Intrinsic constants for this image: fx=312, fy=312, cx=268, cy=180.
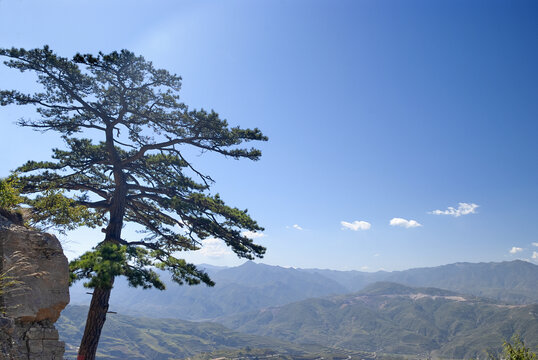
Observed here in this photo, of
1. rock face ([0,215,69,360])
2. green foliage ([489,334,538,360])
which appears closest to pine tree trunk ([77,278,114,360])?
rock face ([0,215,69,360])

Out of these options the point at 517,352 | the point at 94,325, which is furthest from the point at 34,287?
the point at 517,352

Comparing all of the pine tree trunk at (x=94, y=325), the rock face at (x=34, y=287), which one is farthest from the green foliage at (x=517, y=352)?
the pine tree trunk at (x=94, y=325)

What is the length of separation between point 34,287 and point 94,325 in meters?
6.86

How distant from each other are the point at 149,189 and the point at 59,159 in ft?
16.9

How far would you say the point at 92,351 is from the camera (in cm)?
1382

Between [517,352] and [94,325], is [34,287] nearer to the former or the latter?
[94,325]

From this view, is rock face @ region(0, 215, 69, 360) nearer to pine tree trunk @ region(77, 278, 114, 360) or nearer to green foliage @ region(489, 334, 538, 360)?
pine tree trunk @ region(77, 278, 114, 360)

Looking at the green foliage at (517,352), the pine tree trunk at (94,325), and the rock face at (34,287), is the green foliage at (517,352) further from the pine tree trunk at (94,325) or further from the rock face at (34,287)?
the pine tree trunk at (94,325)

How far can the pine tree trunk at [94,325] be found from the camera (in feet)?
44.7

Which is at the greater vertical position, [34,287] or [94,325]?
[34,287]

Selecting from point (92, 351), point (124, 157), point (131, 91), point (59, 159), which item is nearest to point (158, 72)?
point (131, 91)

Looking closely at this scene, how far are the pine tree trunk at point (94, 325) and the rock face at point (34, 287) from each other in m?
4.83

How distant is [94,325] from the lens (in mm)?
14156

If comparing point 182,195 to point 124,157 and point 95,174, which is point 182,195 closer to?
point 124,157
